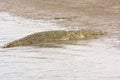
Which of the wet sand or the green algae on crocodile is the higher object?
the wet sand

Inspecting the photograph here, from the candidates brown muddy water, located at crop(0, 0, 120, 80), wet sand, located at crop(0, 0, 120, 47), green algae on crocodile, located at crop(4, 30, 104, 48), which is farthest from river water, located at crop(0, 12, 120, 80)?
wet sand, located at crop(0, 0, 120, 47)

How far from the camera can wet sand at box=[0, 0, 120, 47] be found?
1592 centimetres

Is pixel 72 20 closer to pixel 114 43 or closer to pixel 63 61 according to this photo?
pixel 114 43

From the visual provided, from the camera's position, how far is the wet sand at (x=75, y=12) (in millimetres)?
15919

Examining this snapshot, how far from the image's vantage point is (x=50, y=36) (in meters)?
12.7

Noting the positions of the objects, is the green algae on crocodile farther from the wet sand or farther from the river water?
the wet sand

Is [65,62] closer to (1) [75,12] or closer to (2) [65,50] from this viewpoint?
(2) [65,50]

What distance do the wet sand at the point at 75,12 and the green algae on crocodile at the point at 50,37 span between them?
2.47ft

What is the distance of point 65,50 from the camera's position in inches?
451

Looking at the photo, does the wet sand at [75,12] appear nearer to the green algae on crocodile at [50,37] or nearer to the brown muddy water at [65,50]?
the brown muddy water at [65,50]

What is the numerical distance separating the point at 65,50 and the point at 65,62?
139cm

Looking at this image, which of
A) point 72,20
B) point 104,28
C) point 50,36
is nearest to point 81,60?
point 50,36

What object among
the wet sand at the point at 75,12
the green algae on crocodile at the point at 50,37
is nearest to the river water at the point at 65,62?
the green algae on crocodile at the point at 50,37

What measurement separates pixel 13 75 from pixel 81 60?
1861 mm
